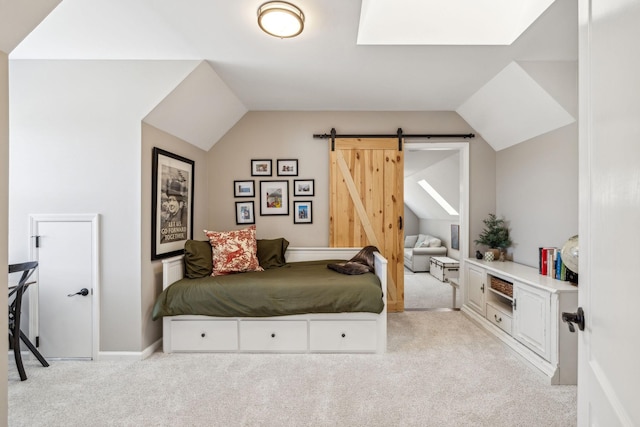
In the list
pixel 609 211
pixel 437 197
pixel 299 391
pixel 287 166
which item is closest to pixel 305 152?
pixel 287 166

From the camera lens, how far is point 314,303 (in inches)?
101

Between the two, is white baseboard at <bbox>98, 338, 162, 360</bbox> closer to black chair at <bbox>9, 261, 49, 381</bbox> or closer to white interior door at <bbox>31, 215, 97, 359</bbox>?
white interior door at <bbox>31, 215, 97, 359</bbox>

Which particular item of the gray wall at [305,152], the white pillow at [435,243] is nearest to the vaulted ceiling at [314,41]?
the gray wall at [305,152]

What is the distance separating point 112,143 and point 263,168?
5.19 ft

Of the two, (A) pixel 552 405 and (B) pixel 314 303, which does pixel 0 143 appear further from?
(A) pixel 552 405

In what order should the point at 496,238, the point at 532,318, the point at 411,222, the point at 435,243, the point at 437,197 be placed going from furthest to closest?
the point at 411,222
the point at 435,243
the point at 437,197
the point at 496,238
the point at 532,318

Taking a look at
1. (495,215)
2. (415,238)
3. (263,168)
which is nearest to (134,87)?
(263,168)

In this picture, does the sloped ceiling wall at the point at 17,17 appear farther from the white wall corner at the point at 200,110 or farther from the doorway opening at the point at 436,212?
the doorway opening at the point at 436,212

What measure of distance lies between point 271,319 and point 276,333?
0.42 feet

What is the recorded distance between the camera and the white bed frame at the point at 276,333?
2605mm

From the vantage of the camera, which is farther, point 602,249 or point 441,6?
point 441,6

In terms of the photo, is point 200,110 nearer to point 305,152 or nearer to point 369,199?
point 305,152

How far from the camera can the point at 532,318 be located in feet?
7.86

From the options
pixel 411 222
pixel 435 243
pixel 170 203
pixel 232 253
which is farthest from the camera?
pixel 411 222
